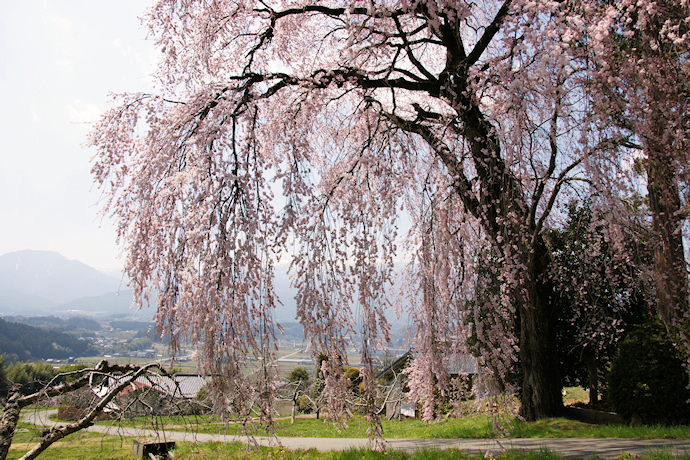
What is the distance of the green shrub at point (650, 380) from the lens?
23.1ft

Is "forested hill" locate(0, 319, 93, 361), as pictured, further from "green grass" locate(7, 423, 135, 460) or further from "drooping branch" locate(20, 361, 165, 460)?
"drooping branch" locate(20, 361, 165, 460)

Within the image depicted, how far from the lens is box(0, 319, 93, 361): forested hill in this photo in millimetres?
64250

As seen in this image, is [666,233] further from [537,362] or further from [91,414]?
[91,414]

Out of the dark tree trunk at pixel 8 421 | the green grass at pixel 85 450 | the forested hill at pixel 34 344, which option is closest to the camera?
the dark tree trunk at pixel 8 421

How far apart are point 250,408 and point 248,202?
193cm

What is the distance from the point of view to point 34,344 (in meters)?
70.5

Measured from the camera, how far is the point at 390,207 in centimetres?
434

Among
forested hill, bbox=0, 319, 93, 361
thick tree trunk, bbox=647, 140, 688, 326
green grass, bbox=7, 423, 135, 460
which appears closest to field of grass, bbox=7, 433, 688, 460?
green grass, bbox=7, 423, 135, 460

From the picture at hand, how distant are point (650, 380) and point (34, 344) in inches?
3511

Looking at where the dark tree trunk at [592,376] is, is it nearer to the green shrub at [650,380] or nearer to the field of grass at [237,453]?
the green shrub at [650,380]

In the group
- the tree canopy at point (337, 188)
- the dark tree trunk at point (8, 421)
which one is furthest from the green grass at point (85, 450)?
the tree canopy at point (337, 188)

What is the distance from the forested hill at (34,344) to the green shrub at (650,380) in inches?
2994

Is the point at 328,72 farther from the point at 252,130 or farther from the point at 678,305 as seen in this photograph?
the point at 678,305

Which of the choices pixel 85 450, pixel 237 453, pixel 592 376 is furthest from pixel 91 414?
pixel 592 376
